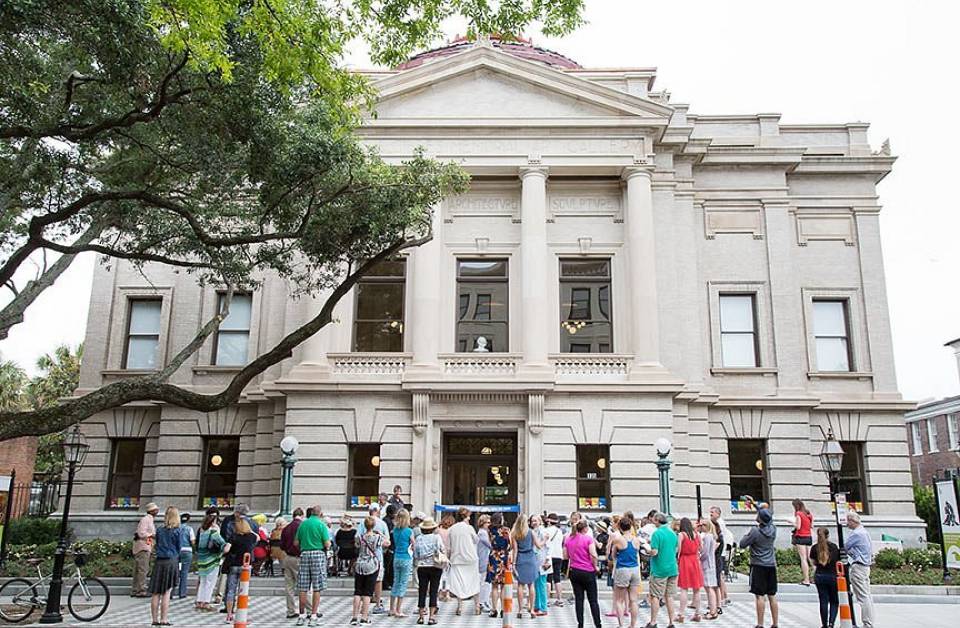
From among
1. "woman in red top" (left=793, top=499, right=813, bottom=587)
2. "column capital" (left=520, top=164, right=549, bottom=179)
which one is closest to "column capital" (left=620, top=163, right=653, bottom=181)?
"column capital" (left=520, top=164, right=549, bottom=179)

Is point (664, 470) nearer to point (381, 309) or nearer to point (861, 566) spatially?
point (861, 566)

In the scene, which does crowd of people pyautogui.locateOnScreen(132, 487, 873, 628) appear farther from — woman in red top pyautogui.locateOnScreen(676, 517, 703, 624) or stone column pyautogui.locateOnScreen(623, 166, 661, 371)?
stone column pyautogui.locateOnScreen(623, 166, 661, 371)

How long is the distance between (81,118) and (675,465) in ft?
56.6

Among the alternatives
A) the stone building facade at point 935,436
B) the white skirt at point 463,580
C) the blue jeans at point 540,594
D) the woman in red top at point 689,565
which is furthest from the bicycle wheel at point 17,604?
the stone building facade at point 935,436

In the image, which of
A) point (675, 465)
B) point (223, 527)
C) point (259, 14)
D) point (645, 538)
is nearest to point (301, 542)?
point (223, 527)

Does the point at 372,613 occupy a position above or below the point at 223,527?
below

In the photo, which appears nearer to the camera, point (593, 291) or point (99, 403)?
point (99, 403)

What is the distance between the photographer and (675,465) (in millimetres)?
22844

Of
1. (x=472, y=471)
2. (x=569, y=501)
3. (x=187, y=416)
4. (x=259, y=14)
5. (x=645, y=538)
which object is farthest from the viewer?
(x=187, y=416)

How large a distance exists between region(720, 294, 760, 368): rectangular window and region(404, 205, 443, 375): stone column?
9.30m

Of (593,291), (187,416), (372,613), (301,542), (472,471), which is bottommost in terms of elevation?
(372,613)

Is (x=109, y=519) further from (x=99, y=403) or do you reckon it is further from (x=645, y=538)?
(x=645, y=538)

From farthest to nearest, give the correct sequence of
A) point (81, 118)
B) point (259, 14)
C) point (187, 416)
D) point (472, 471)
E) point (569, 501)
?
1. point (187, 416)
2. point (472, 471)
3. point (569, 501)
4. point (81, 118)
5. point (259, 14)

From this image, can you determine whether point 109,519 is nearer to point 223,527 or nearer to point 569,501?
point 223,527
